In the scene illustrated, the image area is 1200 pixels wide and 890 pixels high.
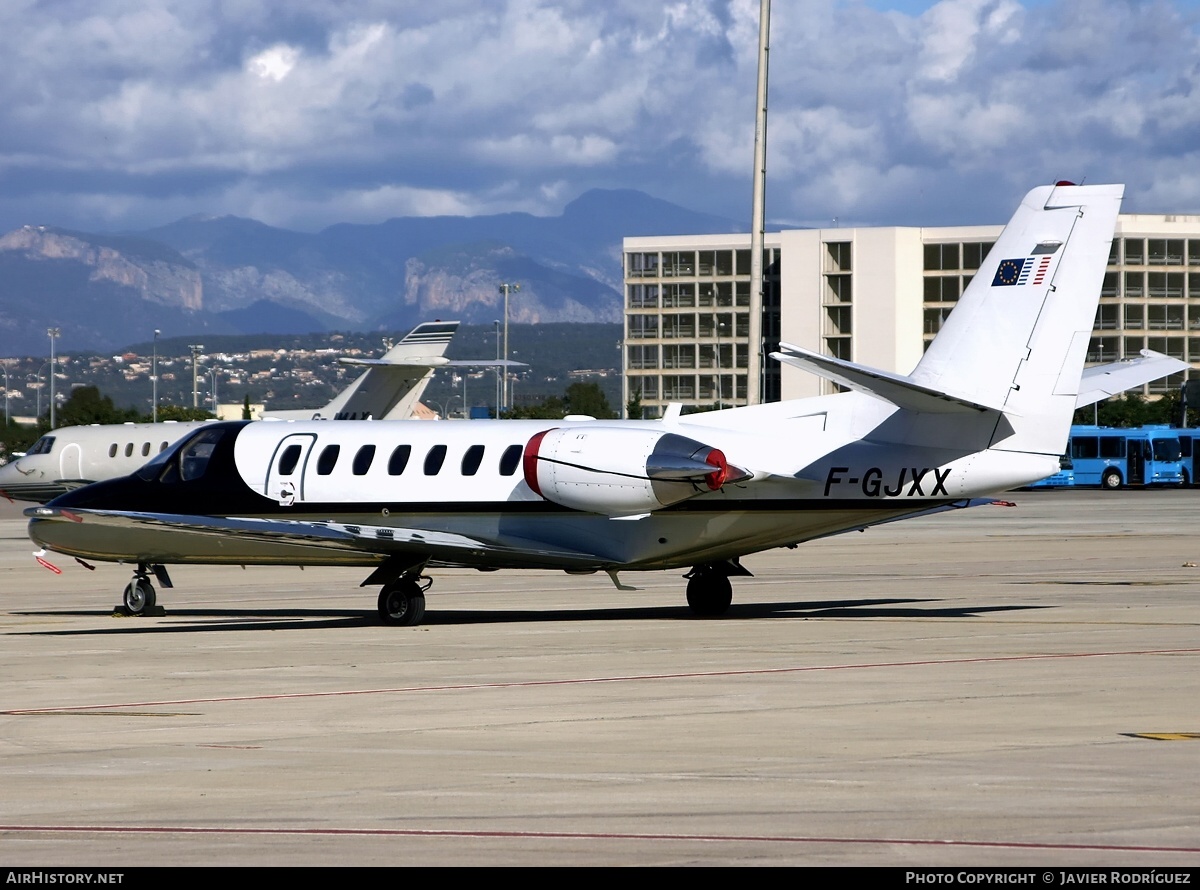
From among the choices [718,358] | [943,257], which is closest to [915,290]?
[943,257]

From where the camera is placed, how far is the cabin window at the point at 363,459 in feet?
85.5

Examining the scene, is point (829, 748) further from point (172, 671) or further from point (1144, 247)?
point (1144, 247)

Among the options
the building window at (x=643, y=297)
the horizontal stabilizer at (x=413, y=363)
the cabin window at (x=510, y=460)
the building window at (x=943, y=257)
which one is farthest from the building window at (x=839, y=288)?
the cabin window at (x=510, y=460)

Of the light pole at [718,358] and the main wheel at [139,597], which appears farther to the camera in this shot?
the light pole at [718,358]

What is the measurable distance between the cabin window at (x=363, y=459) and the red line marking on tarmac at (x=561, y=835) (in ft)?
51.8

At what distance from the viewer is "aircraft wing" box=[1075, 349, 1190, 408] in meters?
24.4

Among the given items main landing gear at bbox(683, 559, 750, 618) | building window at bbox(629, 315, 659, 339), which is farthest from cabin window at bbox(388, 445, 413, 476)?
building window at bbox(629, 315, 659, 339)

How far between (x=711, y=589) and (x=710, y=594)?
0.28 ft

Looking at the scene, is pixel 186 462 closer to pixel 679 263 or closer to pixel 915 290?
pixel 915 290

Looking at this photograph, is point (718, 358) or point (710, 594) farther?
point (718, 358)

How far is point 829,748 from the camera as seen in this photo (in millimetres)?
13008

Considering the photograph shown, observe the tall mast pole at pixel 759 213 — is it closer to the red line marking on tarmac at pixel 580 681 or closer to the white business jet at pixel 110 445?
the white business jet at pixel 110 445

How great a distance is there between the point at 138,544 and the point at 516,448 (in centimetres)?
619

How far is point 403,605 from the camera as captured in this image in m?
24.4
